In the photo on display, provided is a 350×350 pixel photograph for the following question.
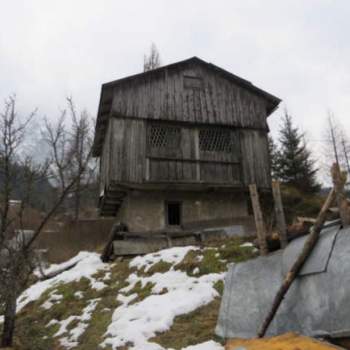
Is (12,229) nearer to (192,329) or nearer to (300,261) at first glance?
(192,329)

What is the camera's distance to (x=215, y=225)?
13039 mm

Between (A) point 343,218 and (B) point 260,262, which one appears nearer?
(A) point 343,218

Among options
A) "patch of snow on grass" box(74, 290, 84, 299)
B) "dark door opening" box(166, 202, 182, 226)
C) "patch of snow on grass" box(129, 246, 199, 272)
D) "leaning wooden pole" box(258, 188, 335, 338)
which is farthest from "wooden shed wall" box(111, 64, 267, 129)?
"leaning wooden pole" box(258, 188, 335, 338)

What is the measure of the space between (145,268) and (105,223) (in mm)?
11360

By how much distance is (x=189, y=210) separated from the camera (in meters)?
13.5

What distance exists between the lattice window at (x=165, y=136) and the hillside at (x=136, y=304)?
4.38 m

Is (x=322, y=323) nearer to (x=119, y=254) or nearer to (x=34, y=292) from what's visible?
(x=119, y=254)

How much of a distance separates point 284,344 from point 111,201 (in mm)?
11190

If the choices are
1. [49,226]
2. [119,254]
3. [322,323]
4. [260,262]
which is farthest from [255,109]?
[49,226]

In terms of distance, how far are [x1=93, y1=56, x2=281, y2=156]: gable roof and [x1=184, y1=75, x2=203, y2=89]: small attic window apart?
1.68 feet

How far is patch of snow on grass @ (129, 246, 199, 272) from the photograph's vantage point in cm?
944

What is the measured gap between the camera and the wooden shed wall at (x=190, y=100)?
13.4 m

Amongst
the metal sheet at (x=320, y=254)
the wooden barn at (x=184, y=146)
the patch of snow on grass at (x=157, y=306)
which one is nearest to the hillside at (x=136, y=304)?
the patch of snow on grass at (x=157, y=306)

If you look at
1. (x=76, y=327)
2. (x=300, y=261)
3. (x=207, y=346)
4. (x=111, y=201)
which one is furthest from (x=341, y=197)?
(x=111, y=201)
